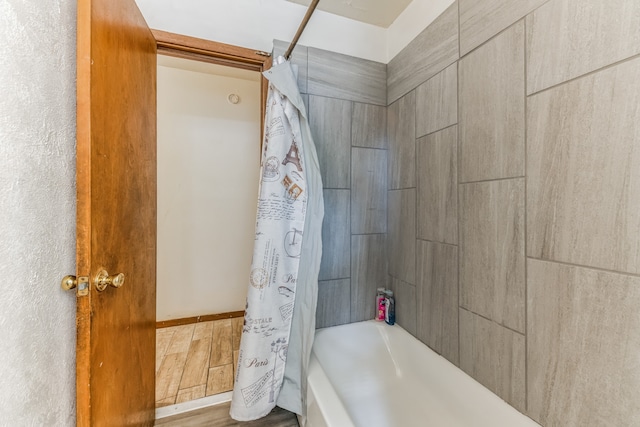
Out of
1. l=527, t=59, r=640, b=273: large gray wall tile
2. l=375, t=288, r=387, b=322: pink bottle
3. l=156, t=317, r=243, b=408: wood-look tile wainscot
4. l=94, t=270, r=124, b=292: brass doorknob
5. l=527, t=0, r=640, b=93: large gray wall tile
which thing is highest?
l=527, t=0, r=640, b=93: large gray wall tile

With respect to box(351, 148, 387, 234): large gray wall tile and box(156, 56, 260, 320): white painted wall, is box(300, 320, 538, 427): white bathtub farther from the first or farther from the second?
box(156, 56, 260, 320): white painted wall

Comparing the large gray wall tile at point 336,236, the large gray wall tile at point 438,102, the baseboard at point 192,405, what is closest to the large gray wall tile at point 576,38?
the large gray wall tile at point 438,102

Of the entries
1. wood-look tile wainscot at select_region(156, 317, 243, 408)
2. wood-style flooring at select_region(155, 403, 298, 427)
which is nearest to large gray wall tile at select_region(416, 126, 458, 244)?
wood-style flooring at select_region(155, 403, 298, 427)

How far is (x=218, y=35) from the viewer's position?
4.54ft

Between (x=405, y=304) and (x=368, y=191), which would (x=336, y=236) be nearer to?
(x=368, y=191)

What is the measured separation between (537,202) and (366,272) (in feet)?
3.31

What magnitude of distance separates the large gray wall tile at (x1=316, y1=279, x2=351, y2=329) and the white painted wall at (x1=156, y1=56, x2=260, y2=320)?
3.73ft

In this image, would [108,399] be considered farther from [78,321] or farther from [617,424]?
[617,424]

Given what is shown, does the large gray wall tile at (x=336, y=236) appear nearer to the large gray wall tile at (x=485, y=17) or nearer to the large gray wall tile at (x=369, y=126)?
the large gray wall tile at (x=369, y=126)

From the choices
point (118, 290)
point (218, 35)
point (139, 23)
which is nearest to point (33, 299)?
point (118, 290)

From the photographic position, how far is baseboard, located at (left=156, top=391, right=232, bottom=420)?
1.32 metres

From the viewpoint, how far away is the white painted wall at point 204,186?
2.21 meters

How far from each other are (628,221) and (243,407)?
1.55 metres

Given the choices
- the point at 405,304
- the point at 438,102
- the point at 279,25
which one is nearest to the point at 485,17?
the point at 438,102
